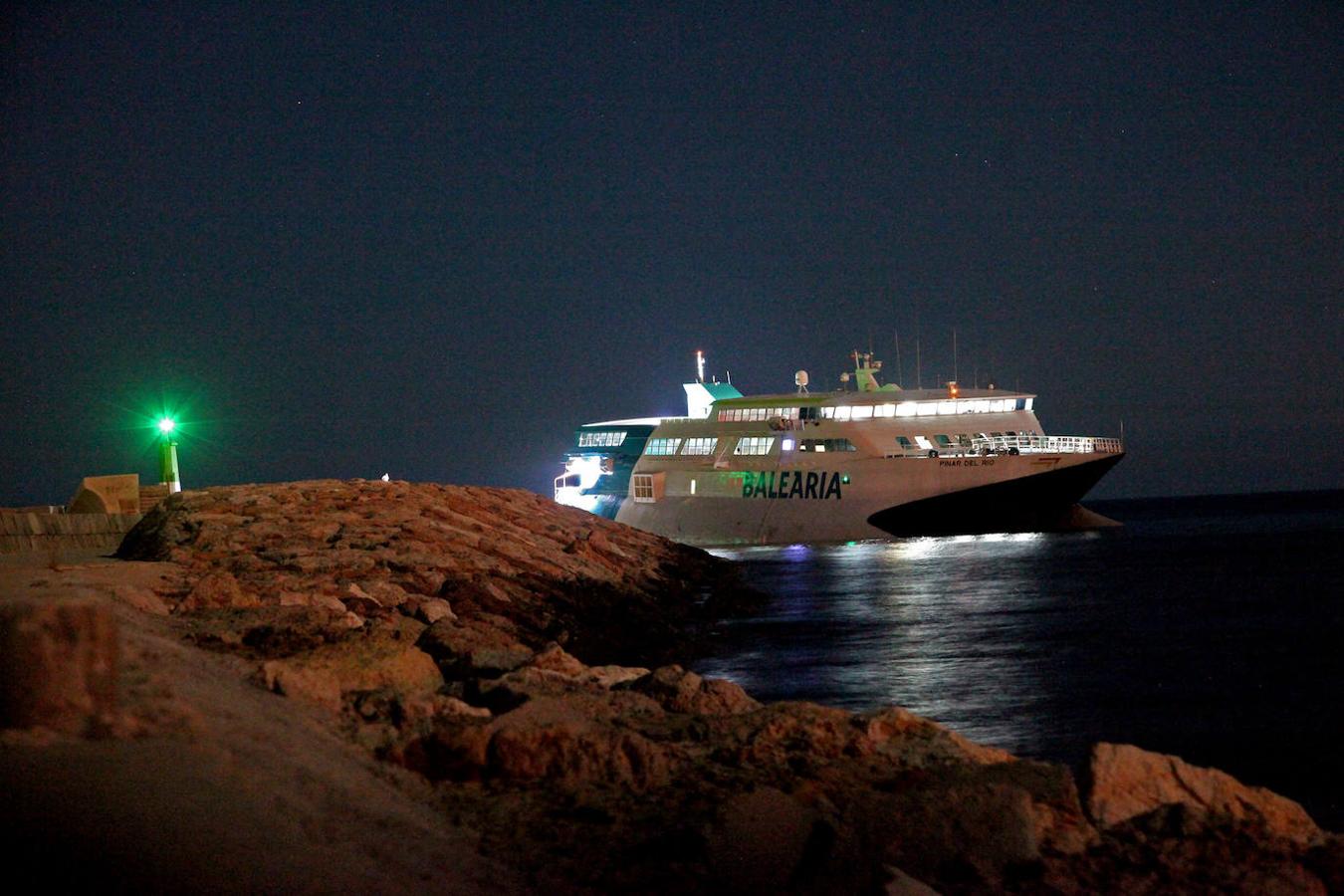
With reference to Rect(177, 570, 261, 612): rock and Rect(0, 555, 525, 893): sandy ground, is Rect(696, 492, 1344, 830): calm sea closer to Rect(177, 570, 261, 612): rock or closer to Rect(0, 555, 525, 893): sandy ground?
Rect(0, 555, 525, 893): sandy ground

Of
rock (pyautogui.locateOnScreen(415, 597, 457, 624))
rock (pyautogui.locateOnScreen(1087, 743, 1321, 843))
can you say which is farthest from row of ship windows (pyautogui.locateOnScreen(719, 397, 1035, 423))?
rock (pyautogui.locateOnScreen(1087, 743, 1321, 843))

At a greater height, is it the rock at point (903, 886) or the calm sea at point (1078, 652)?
the rock at point (903, 886)

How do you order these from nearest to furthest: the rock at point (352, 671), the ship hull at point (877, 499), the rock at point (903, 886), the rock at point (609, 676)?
the rock at point (903, 886)
the rock at point (352, 671)
the rock at point (609, 676)
the ship hull at point (877, 499)

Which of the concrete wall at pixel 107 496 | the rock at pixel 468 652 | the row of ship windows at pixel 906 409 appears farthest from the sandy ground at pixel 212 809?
the row of ship windows at pixel 906 409

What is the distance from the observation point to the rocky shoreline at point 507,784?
4.70 meters

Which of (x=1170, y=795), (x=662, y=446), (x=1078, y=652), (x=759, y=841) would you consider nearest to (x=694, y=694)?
(x=759, y=841)

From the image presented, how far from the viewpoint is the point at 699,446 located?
159 feet

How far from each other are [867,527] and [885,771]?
1458 inches

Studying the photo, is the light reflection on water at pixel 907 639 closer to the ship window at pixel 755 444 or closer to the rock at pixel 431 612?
the rock at pixel 431 612

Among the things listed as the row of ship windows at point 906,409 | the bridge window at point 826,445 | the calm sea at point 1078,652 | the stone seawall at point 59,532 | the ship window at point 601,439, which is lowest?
the calm sea at point 1078,652

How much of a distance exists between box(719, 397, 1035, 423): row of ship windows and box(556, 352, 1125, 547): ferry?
0.15 feet

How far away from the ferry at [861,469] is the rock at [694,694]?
33.3 metres

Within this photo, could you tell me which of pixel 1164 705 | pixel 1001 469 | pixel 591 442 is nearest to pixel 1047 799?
pixel 1164 705

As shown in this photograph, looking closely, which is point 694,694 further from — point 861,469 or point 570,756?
point 861,469
